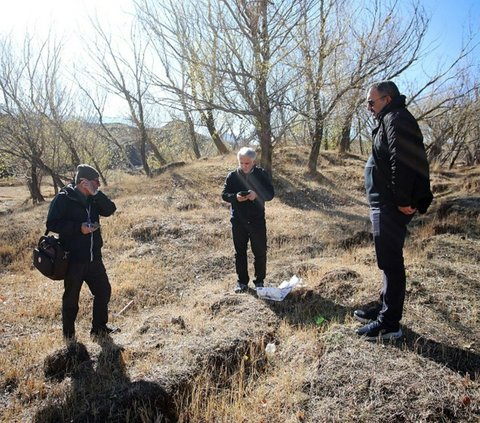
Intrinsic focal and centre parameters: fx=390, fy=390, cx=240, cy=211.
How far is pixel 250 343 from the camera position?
3816 mm

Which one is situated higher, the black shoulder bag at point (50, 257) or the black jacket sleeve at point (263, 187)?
the black jacket sleeve at point (263, 187)

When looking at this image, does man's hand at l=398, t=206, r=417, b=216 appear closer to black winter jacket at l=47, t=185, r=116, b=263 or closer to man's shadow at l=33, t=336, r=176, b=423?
man's shadow at l=33, t=336, r=176, b=423

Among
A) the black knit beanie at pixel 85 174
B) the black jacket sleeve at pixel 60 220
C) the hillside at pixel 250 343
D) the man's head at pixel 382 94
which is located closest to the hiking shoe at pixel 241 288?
the hillside at pixel 250 343

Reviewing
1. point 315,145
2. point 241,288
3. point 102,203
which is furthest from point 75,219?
point 315,145

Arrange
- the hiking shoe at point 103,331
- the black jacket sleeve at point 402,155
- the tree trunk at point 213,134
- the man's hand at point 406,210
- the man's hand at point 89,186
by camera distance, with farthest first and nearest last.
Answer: the tree trunk at point 213,134 → the hiking shoe at point 103,331 → the man's hand at point 89,186 → the man's hand at point 406,210 → the black jacket sleeve at point 402,155

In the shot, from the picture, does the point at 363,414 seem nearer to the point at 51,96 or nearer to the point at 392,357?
the point at 392,357

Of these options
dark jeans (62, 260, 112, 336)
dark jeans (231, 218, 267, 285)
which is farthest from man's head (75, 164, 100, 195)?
dark jeans (231, 218, 267, 285)

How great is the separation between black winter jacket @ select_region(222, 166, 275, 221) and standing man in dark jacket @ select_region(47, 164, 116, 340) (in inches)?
61.6

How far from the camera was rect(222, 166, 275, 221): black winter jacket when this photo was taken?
5008mm

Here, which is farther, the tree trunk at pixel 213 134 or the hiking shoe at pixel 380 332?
the tree trunk at pixel 213 134

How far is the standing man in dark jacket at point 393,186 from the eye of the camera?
10.1ft

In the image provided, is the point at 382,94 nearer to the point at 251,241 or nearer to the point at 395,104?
the point at 395,104

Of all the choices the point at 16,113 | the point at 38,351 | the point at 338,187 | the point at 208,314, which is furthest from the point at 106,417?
the point at 16,113

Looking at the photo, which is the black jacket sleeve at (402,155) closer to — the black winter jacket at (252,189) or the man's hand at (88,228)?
the black winter jacket at (252,189)
